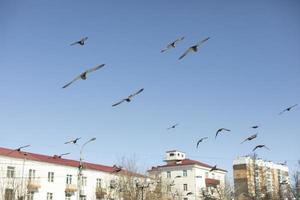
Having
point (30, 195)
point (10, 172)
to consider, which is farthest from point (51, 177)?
point (10, 172)

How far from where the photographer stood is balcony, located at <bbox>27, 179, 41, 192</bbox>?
61.3 meters

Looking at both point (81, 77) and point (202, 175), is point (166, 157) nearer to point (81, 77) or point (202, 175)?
point (202, 175)

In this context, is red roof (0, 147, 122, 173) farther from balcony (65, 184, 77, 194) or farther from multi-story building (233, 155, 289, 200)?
multi-story building (233, 155, 289, 200)

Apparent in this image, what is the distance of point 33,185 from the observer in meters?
62.4

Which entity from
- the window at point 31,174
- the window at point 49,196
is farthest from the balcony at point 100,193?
the window at point 31,174

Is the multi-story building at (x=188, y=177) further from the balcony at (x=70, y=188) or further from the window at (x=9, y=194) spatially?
the window at (x=9, y=194)

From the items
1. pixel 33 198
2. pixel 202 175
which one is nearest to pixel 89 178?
pixel 33 198

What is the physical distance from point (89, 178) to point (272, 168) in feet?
306

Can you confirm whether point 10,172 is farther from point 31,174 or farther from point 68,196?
point 68,196

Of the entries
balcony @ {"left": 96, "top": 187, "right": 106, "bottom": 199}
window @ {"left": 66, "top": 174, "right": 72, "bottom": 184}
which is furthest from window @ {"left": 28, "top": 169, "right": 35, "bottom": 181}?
balcony @ {"left": 96, "top": 187, "right": 106, "bottom": 199}

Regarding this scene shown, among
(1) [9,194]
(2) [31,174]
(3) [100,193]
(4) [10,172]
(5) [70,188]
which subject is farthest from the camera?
(3) [100,193]

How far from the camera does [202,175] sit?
4026 inches

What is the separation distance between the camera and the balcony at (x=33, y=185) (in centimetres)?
6125

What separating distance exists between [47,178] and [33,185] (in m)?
3.81
